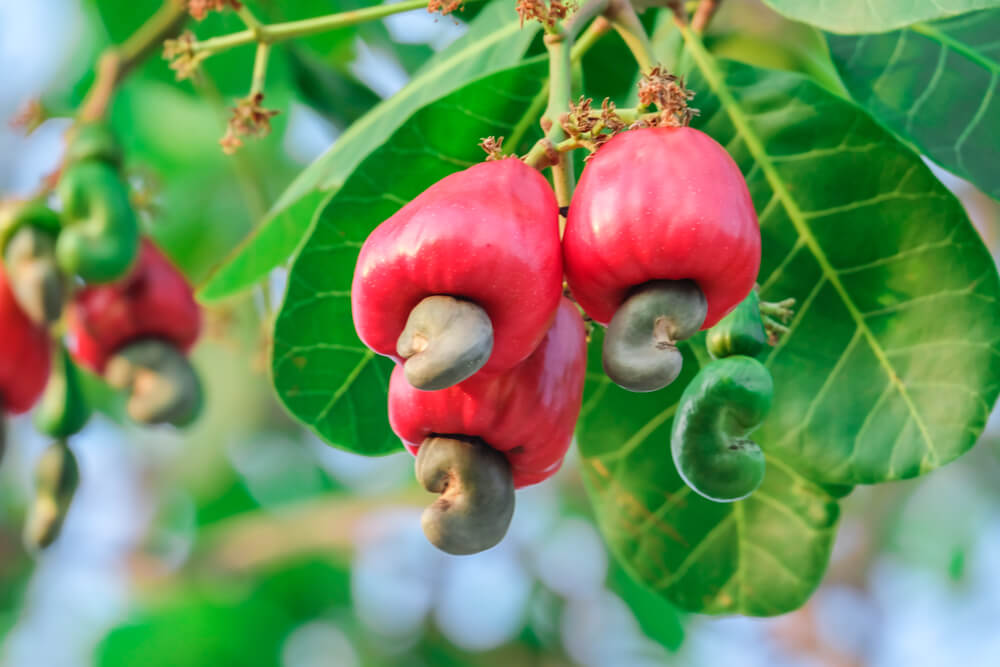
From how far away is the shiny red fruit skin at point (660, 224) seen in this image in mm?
953

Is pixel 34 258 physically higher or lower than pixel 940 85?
lower

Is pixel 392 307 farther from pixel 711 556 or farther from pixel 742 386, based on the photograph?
pixel 711 556

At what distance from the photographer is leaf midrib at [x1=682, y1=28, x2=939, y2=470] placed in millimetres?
1348

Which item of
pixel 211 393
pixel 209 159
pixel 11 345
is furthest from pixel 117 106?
pixel 211 393

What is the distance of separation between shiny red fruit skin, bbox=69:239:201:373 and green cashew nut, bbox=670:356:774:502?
1.32 meters

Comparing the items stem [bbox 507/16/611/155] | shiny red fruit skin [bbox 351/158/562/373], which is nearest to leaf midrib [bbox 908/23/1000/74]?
stem [bbox 507/16/611/155]

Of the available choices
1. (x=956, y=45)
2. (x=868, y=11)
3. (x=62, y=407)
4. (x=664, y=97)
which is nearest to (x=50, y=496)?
(x=62, y=407)

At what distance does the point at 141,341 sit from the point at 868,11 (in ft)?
4.72

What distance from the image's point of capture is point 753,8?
225 cm

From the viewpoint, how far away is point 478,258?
952 mm

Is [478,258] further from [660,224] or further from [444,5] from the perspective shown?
[444,5]

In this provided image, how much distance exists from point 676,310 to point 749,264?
94 mm

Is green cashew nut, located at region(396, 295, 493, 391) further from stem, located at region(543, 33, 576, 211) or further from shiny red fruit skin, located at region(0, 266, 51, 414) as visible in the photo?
shiny red fruit skin, located at region(0, 266, 51, 414)

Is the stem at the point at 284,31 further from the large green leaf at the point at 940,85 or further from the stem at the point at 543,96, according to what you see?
the large green leaf at the point at 940,85
